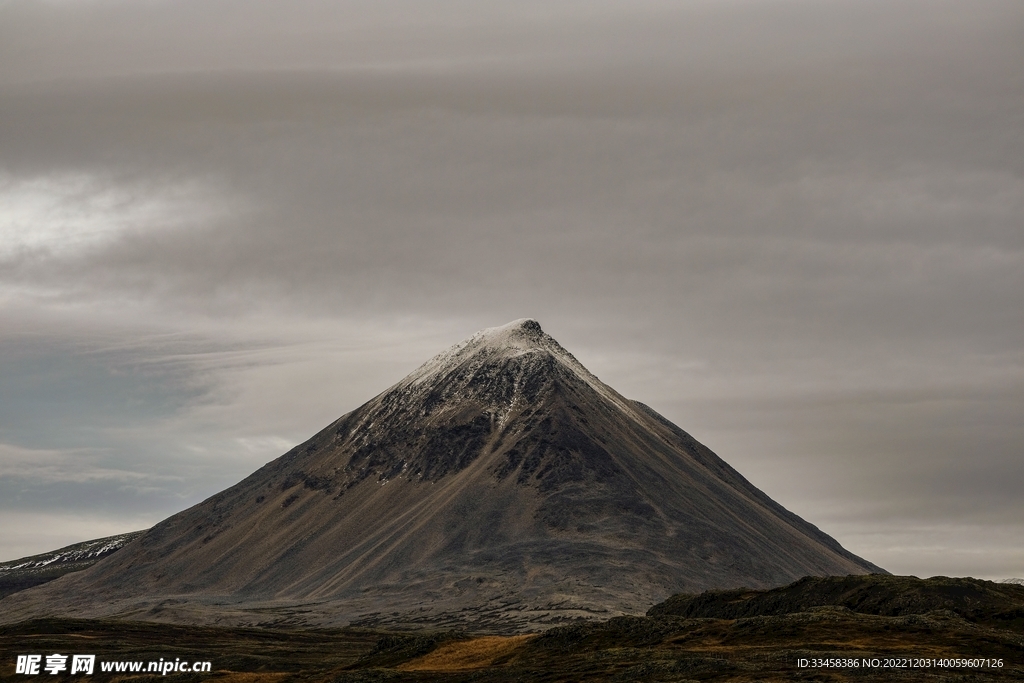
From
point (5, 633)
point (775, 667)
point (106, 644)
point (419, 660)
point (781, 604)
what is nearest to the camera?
point (775, 667)

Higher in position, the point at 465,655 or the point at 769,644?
the point at 769,644

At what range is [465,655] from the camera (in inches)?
3425

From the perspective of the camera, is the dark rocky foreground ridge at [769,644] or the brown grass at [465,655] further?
the brown grass at [465,655]

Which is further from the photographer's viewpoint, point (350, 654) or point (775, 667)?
point (350, 654)

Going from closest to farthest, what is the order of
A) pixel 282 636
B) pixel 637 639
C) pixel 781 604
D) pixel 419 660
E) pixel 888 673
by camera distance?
pixel 888 673
pixel 637 639
pixel 419 660
pixel 781 604
pixel 282 636

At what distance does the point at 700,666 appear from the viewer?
2559 inches

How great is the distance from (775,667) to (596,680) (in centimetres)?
1049

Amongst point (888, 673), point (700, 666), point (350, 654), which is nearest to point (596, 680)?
point (700, 666)

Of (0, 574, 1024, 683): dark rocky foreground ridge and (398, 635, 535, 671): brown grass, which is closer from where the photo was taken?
(0, 574, 1024, 683): dark rocky foreground ridge

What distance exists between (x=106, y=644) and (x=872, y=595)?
109 metres

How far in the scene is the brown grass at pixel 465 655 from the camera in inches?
3295

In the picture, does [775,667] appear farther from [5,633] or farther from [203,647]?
[5,633]

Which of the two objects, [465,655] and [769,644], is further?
[465,655]

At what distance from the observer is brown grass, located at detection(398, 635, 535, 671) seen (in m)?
83.7
